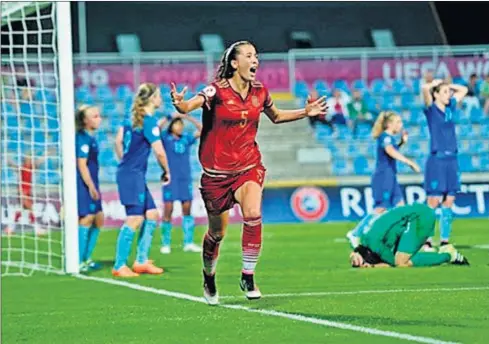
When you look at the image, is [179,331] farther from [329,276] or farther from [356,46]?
[356,46]

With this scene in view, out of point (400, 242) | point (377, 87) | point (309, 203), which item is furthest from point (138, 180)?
point (377, 87)

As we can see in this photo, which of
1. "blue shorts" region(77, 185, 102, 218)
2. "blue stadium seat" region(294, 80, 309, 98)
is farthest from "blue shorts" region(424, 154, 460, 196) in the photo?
"blue stadium seat" region(294, 80, 309, 98)

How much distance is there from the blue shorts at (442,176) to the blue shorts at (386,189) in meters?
0.83

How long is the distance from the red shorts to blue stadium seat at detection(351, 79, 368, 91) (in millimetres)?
16936

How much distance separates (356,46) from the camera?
2656 cm

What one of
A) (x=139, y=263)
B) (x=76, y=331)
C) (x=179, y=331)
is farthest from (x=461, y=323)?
(x=139, y=263)

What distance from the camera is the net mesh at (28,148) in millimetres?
12195

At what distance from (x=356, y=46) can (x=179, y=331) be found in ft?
A: 66.1

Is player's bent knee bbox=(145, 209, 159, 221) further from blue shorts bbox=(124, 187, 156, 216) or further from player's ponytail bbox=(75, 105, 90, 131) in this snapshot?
player's ponytail bbox=(75, 105, 90, 131)

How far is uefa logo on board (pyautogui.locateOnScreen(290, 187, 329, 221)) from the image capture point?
20578mm

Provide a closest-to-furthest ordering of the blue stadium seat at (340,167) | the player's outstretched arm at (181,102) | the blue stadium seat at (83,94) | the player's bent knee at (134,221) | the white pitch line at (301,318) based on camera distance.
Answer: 1. the white pitch line at (301,318)
2. the player's outstretched arm at (181,102)
3. the player's bent knee at (134,221)
4. the blue stadium seat at (340,167)
5. the blue stadium seat at (83,94)

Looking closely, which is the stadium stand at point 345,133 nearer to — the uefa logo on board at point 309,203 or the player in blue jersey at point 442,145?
the uefa logo on board at point 309,203

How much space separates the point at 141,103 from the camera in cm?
1088

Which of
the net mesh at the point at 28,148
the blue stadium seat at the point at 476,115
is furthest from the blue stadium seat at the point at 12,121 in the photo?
the blue stadium seat at the point at 476,115
